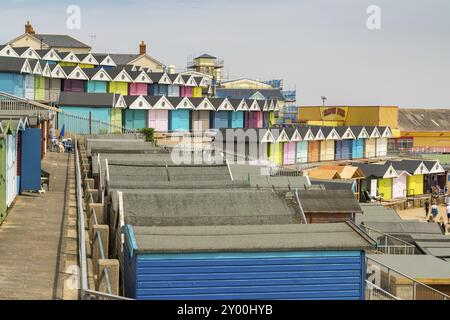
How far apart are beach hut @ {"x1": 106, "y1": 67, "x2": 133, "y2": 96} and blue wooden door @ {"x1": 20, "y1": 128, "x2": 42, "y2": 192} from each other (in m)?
35.8

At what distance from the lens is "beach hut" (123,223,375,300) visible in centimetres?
1219

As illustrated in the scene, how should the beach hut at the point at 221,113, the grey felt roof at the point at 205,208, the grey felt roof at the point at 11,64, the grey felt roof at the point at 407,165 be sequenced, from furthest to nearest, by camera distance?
the beach hut at the point at 221,113
the grey felt roof at the point at 407,165
the grey felt roof at the point at 11,64
the grey felt roof at the point at 205,208

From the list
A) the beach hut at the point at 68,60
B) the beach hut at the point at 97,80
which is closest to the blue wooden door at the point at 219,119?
the beach hut at the point at 97,80

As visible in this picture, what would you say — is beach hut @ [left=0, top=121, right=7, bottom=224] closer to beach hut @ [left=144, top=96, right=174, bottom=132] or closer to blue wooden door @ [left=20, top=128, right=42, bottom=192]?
blue wooden door @ [left=20, top=128, right=42, bottom=192]

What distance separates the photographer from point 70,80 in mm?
54688

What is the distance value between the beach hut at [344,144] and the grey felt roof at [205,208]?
46451mm

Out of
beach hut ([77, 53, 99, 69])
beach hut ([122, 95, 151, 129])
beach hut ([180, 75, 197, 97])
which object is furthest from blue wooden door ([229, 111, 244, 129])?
beach hut ([77, 53, 99, 69])

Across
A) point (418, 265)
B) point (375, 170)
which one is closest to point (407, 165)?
point (375, 170)

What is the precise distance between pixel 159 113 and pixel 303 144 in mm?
12626

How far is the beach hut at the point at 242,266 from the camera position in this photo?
1219 cm

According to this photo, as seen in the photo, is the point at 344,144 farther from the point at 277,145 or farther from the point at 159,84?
the point at 159,84

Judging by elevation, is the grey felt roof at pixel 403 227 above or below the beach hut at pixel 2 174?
below

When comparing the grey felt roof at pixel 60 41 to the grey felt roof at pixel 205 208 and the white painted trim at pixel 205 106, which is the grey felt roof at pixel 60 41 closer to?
the white painted trim at pixel 205 106
